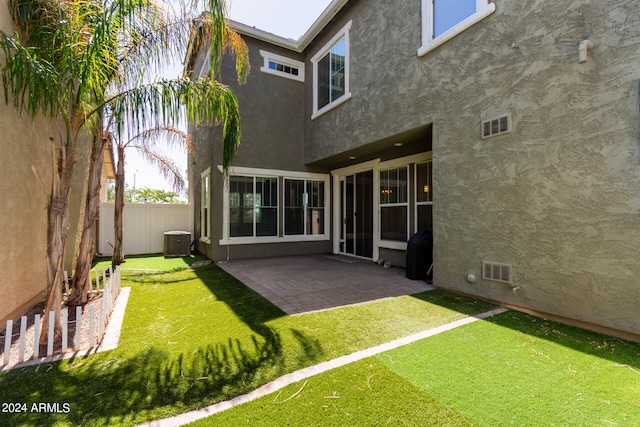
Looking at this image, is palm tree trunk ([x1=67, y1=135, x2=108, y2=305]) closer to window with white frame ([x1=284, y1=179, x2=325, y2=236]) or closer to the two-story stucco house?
the two-story stucco house

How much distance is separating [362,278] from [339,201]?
13.1 ft

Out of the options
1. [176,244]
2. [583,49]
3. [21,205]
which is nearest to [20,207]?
[21,205]

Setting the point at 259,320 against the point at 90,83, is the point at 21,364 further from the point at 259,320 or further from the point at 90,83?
the point at 90,83

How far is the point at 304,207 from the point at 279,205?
890 millimetres

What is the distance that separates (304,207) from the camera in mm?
9508

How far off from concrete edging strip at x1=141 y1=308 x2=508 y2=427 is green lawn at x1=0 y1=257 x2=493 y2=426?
0.24 ft

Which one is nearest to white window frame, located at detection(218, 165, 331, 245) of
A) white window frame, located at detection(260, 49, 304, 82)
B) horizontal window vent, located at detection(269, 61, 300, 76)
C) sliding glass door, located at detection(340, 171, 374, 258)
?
sliding glass door, located at detection(340, 171, 374, 258)

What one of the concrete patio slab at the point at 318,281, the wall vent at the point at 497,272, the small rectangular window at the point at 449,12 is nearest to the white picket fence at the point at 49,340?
the concrete patio slab at the point at 318,281

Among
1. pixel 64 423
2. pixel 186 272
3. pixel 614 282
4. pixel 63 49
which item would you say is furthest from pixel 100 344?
pixel 614 282

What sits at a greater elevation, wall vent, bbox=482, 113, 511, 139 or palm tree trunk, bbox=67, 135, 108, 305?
wall vent, bbox=482, 113, 511, 139

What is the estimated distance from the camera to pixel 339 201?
383 inches

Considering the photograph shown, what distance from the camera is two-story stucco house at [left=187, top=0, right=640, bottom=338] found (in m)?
3.27

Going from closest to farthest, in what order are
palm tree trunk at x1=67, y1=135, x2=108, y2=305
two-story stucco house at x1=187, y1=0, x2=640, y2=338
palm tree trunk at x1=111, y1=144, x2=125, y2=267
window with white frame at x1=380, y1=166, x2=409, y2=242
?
two-story stucco house at x1=187, y1=0, x2=640, y2=338 < palm tree trunk at x1=67, y1=135, x2=108, y2=305 < window with white frame at x1=380, y1=166, x2=409, y2=242 < palm tree trunk at x1=111, y1=144, x2=125, y2=267

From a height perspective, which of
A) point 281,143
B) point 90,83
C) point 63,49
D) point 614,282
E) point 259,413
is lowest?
point 259,413
